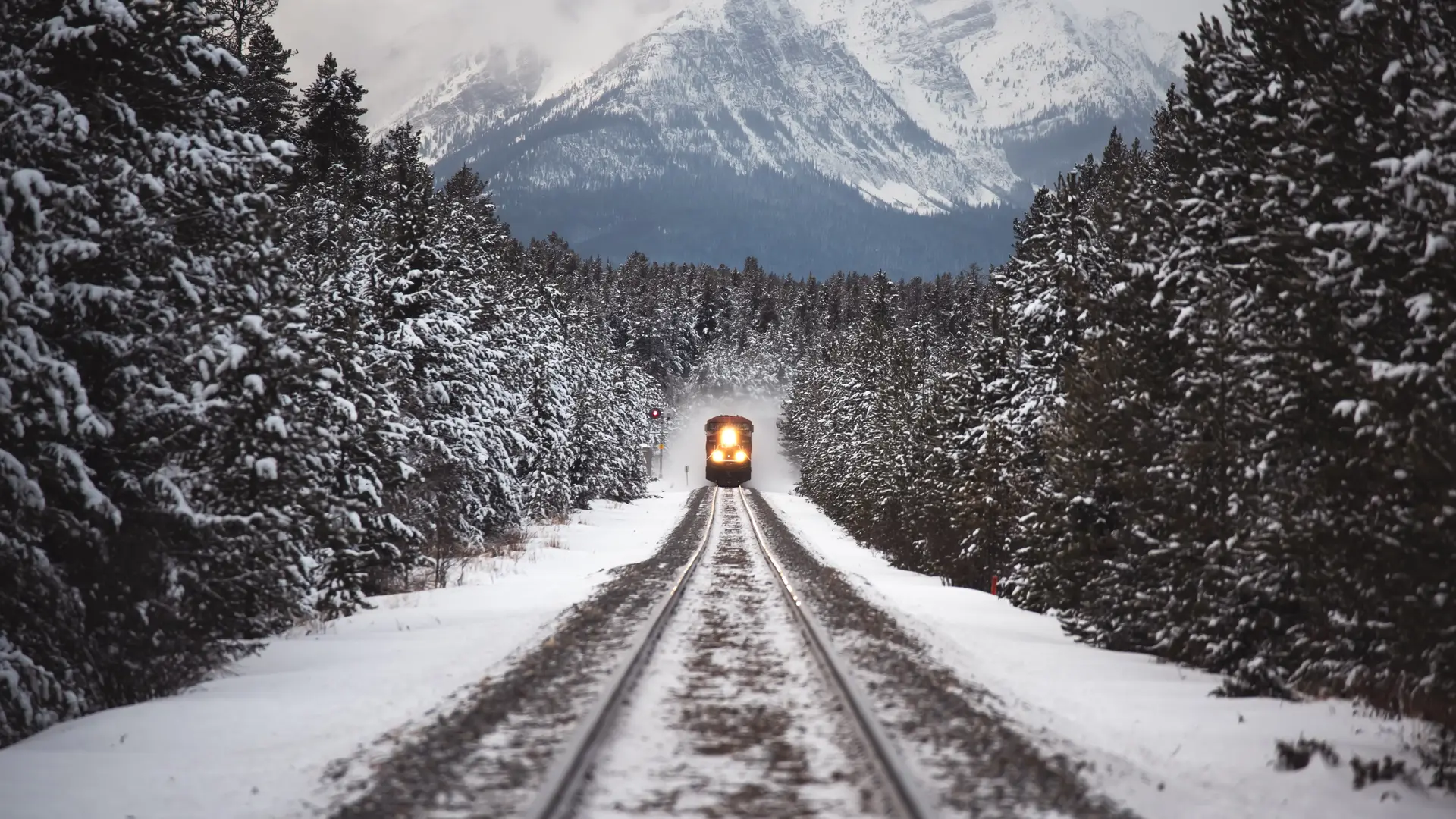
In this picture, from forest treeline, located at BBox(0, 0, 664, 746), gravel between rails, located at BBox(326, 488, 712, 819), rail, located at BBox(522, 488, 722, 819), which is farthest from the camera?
forest treeline, located at BBox(0, 0, 664, 746)

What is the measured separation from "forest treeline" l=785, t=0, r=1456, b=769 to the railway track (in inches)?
143

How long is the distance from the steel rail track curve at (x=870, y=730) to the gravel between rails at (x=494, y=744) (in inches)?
82.0

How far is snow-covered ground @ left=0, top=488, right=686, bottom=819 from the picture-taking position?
228 inches

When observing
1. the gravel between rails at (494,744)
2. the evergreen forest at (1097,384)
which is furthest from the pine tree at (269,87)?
the gravel between rails at (494,744)

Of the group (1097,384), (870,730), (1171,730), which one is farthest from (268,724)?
(1097,384)

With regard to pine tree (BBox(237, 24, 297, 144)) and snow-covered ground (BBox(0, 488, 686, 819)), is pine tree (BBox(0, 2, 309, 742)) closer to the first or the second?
snow-covered ground (BBox(0, 488, 686, 819))

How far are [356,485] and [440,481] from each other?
20.2 feet

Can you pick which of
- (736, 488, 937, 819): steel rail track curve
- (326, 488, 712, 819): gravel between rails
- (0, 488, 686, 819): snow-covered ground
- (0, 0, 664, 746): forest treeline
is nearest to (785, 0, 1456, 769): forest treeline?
(736, 488, 937, 819): steel rail track curve

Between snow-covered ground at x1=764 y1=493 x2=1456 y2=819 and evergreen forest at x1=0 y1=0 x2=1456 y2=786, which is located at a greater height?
evergreen forest at x1=0 y1=0 x2=1456 y2=786

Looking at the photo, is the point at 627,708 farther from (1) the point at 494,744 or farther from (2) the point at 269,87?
(2) the point at 269,87

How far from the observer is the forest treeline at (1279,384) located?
278 inches

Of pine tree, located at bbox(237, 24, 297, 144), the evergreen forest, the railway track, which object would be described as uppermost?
pine tree, located at bbox(237, 24, 297, 144)

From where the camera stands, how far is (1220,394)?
10148 mm

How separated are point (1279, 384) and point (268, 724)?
29.9 ft
